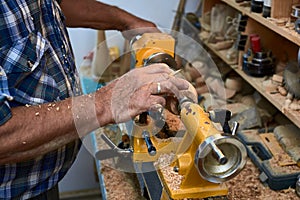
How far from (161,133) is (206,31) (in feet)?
2.85

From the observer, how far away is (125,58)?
171cm

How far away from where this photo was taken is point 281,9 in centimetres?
130

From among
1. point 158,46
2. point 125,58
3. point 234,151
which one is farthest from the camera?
point 125,58

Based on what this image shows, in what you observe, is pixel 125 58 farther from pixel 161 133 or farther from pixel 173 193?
pixel 173 193

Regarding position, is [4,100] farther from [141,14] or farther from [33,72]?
[141,14]

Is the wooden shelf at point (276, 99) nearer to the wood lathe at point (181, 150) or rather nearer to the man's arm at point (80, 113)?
the wood lathe at point (181, 150)

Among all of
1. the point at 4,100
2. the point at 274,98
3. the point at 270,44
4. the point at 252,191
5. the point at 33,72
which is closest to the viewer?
the point at 4,100

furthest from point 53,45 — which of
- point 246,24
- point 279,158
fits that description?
point 246,24

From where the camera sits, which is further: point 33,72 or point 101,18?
point 101,18

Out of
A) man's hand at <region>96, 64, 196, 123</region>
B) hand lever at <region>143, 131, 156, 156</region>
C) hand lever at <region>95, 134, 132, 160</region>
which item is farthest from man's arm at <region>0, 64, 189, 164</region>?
hand lever at <region>95, 134, 132, 160</region>

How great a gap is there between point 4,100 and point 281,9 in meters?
0.79

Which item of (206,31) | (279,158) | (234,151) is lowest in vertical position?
(279,158)

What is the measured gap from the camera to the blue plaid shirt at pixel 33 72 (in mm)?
910

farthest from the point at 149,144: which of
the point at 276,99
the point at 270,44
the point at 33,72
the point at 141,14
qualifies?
the point at 141,14
